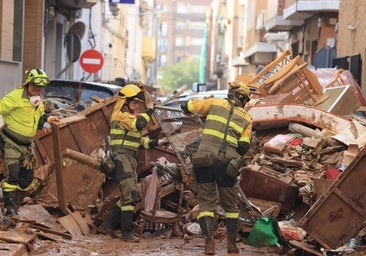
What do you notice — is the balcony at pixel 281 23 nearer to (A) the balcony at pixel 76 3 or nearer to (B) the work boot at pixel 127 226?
(A) the balcony at pixel 76 3

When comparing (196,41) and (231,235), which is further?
(196,41)

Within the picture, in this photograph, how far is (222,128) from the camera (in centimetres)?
875

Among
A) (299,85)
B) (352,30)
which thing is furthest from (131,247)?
(352,30)

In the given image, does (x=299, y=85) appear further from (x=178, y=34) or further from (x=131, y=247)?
(x=178, y=34)

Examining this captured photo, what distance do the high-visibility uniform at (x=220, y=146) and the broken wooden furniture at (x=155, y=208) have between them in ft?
3.35

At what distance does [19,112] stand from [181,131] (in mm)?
1893

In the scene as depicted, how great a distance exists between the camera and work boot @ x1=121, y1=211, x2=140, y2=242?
30.7ft

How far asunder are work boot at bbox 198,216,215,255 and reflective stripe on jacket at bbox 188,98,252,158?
0.65 metres

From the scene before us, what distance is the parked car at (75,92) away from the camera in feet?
48.4

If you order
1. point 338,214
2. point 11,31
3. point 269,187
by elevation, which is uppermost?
point 11,31

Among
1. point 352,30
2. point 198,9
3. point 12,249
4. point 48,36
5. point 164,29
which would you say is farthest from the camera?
point 198,9

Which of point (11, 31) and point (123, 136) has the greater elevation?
point (11, 31)

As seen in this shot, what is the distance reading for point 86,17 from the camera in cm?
3653

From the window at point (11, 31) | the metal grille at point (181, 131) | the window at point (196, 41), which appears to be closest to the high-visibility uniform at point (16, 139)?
the metal grille at point (181, 131)
